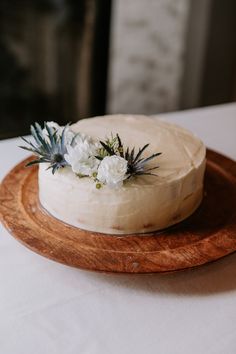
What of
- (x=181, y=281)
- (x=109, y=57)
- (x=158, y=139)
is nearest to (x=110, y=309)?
(x=181, y=281)

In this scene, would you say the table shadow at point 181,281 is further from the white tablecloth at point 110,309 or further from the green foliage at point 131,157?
the green foliage at point 131,157

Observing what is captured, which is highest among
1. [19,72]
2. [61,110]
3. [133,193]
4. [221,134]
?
[133,193]

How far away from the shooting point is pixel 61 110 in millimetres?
2949

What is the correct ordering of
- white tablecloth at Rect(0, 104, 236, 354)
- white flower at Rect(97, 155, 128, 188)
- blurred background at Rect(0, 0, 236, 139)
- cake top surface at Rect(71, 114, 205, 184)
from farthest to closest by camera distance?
1. blurred background at Rect(0, 0, 236, 139)
2. cake top surface at Rect(71, 114, 205, 184)
3. white flower at Rect(97, 155, 128, 188)
4. white tablecloth at Rect(0, 104, 236, 354)

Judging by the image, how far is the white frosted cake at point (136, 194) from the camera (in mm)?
927

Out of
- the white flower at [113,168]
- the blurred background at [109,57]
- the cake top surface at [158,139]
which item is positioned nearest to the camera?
the white flower at [113,168]

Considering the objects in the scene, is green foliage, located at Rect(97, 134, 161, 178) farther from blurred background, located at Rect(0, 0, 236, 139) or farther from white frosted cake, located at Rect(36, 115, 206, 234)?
blurred background, located at Rect(0, 0, 236, 139)

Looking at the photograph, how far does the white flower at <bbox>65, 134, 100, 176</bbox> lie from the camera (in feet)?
2.95

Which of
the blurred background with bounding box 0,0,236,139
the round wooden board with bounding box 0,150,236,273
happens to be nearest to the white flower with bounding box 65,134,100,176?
the round wooden board with bounding box 0,150,236,273

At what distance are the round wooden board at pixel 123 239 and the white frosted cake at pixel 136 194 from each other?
2 cm

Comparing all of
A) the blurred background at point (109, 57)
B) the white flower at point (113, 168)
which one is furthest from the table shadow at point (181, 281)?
the blurred background at point (109, 57)

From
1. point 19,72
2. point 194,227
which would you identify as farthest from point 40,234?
point 19,72

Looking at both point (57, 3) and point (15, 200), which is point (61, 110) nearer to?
point (57, 3)

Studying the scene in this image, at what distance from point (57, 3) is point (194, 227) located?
1989 mm
